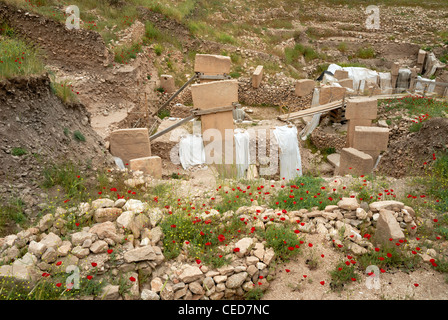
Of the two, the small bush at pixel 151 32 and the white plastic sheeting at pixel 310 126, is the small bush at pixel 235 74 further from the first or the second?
the white plastic sheeting at pixel 310 126

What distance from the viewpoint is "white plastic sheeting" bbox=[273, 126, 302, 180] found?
31.8ft

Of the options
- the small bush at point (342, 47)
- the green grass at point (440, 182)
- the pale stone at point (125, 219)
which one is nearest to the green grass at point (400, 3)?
the small bush at point (342, 47)

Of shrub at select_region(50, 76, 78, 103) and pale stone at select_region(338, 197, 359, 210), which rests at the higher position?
shrub at select_region(50, 76, 78, 103)

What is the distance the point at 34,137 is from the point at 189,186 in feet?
9.31

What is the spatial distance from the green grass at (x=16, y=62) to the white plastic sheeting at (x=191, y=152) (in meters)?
4.40

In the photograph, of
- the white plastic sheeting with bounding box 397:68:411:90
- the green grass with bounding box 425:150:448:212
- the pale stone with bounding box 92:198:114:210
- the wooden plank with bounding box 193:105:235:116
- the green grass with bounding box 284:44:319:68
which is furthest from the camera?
the green grass with bounding box 284:44:319:68

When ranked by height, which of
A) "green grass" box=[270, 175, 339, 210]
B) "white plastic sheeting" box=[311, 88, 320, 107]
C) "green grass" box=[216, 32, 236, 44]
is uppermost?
"green grass" box=[216, 32, 236, 44]

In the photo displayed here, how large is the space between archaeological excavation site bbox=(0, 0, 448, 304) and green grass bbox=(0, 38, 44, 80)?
0.12 feet

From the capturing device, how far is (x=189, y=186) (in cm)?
614

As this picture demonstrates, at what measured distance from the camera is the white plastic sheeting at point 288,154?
9.69 metres

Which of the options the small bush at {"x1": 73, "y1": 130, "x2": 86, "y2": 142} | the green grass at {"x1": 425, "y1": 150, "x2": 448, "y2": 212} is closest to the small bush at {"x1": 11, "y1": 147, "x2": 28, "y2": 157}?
the small bush at {"x1": 73, "y1": 130, "x2": 86, "y2": 142}

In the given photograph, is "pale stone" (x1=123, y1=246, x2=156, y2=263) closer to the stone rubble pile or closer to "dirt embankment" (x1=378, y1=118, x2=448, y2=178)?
the stone rubble pile

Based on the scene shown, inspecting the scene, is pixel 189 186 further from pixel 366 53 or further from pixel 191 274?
pixel 366 53

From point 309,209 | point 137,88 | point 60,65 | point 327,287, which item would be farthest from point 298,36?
point 327,287
